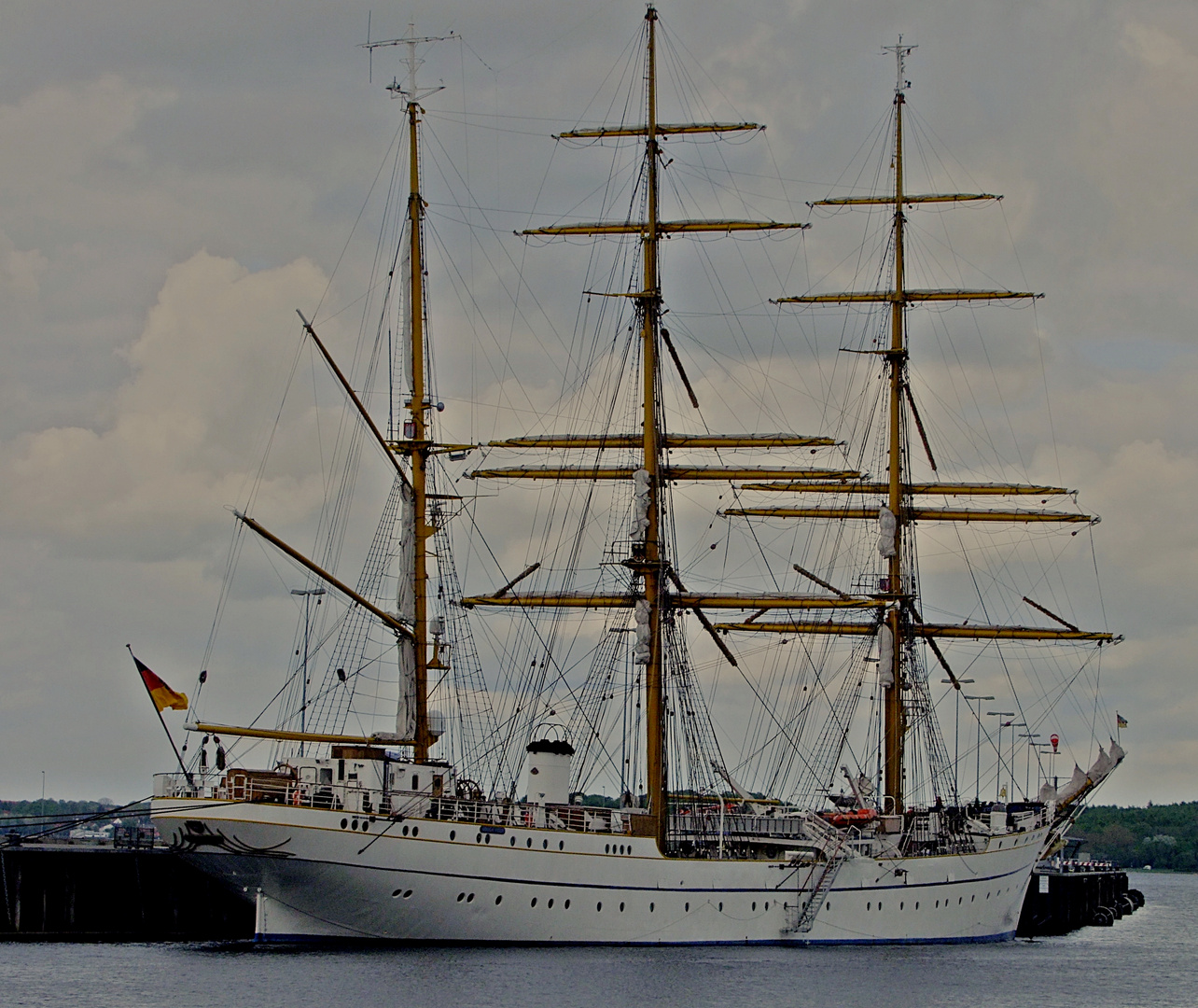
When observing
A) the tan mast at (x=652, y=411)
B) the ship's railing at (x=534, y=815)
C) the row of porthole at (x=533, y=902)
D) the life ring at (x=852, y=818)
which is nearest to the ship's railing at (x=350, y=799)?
the ship's railing at (x=534, y=815)

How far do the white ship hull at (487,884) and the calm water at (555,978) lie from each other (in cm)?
121

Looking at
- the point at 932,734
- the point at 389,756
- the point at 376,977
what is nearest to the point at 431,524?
the point at 389,756

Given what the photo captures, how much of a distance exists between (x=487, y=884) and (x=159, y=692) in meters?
14.8

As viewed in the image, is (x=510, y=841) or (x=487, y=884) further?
(x=510, y=841)

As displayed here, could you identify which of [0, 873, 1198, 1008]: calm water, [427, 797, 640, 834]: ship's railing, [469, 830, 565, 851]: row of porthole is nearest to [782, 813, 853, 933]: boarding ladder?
[0, 873, 1198, 1008]: calm water

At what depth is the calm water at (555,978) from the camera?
6538 cm

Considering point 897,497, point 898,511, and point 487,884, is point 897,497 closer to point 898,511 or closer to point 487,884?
point 898,511

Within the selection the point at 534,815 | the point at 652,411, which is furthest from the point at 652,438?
the point at 534,815

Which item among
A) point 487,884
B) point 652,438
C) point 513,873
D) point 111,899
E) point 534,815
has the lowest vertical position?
point 111,899

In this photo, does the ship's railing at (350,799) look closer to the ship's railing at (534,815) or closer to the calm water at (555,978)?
the ship's railing at (534,815)

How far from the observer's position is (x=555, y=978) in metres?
70.0

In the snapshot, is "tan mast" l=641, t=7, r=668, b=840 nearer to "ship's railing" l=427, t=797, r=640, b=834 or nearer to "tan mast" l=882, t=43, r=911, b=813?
"ship's railing" l=427, t=797, r=640, b=834

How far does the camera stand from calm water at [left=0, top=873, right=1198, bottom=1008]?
214ft

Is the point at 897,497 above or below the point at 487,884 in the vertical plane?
above
